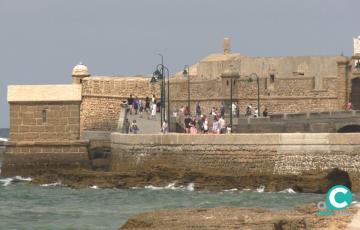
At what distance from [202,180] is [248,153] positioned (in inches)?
56.2

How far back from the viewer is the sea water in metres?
26.2

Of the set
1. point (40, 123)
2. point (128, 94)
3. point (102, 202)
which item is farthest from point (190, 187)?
point (128, 94)

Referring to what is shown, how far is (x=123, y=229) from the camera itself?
18.4m

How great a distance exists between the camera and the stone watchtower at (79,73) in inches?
1835

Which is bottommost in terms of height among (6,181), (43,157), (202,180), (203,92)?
(6,181)

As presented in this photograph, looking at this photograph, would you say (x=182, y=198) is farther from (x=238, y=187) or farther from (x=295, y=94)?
(x=295, y=94)

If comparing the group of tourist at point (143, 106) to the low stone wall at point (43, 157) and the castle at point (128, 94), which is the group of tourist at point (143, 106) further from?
the low stone wall at point (43, 157)

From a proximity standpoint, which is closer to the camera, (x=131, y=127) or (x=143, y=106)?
(x=131, y=127)

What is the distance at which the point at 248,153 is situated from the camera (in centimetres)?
3528

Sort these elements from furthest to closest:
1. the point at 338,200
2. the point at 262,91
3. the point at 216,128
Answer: the point at 262,91 → the point at 216,128 → the point at 338,200

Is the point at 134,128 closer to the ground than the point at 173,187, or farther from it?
farther from it

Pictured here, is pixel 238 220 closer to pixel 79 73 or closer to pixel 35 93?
pixel 35 93

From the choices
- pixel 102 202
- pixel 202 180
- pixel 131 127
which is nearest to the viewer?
pixel 102 202

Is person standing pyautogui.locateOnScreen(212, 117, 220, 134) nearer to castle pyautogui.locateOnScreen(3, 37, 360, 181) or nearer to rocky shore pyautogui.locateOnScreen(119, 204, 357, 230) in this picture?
castle pyautogui.locateOnScreen(3, 37, 360, 181)
